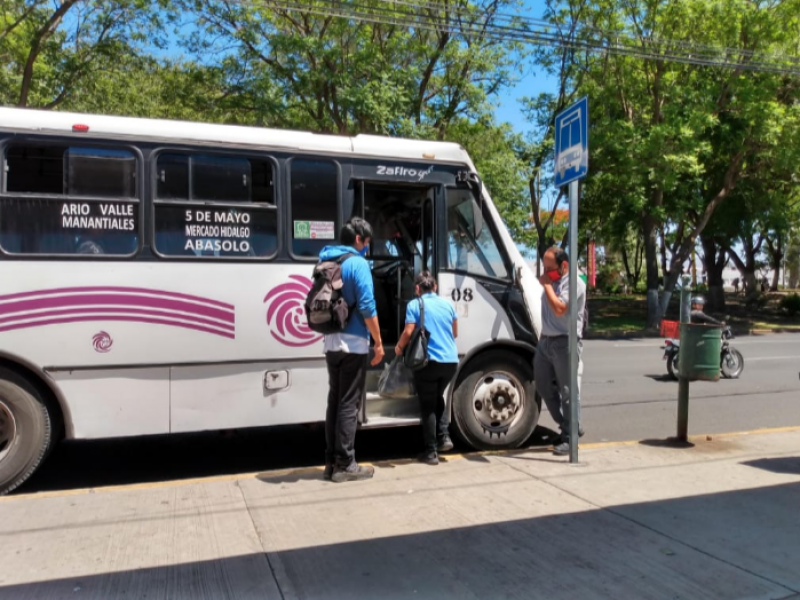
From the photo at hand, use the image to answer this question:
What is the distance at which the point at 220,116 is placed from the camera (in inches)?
715

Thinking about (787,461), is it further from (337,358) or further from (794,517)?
(337,358)

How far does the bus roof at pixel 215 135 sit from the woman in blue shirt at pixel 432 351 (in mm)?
1220

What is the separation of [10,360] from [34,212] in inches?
43.8

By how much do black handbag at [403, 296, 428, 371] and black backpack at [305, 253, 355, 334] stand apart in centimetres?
74

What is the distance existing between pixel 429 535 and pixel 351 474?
1.25 m

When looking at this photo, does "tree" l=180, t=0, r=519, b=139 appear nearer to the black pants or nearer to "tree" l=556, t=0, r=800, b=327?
"tree" l=556, t=0, r=800, b=327

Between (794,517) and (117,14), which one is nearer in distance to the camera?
(794,517)

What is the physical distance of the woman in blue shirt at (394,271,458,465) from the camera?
5766 mm

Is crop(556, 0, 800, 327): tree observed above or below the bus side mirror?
above

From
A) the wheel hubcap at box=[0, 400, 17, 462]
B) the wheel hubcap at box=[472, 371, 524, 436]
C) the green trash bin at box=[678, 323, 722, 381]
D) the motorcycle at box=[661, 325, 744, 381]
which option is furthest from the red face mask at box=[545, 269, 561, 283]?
the motorcycle at box=[661, 325, 744, 381]

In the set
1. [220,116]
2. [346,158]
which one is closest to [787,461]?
[346,158]

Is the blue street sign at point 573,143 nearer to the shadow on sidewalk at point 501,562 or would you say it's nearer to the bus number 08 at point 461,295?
the bus number 08 at point 461,295

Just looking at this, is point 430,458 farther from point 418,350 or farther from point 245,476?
point 245,476

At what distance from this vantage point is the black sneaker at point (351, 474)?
5.44m
